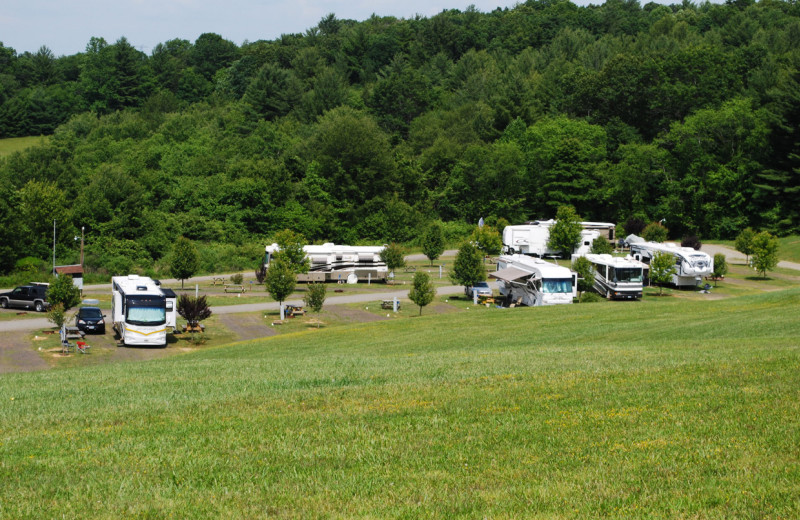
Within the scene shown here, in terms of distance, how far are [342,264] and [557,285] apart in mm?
17371

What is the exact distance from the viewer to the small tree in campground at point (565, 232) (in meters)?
59.6

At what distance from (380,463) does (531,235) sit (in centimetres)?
5438

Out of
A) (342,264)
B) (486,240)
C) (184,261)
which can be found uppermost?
(486,240)

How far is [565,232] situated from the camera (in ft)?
196

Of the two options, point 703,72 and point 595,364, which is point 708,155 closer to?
point 703,72

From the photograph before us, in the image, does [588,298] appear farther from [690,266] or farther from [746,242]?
[746,242]

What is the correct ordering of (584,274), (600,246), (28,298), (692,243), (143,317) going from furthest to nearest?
1. (692,243)
2. (600,246)
3. (584,274)
4. (28,298)
5. (143,317)

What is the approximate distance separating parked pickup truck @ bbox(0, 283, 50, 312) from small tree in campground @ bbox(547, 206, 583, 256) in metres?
37.3

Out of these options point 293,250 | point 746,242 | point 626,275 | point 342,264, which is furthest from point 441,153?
point 626,275

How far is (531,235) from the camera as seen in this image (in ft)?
202

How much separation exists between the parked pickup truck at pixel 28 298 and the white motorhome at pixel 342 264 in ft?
50.4

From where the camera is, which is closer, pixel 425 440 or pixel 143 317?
pixel 425 440

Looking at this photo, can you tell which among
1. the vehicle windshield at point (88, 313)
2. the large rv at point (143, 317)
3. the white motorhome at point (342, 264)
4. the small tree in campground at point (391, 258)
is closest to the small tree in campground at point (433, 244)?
the small tree in campground at point (391, 258)

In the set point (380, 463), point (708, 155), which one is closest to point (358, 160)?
point (708, 155)
